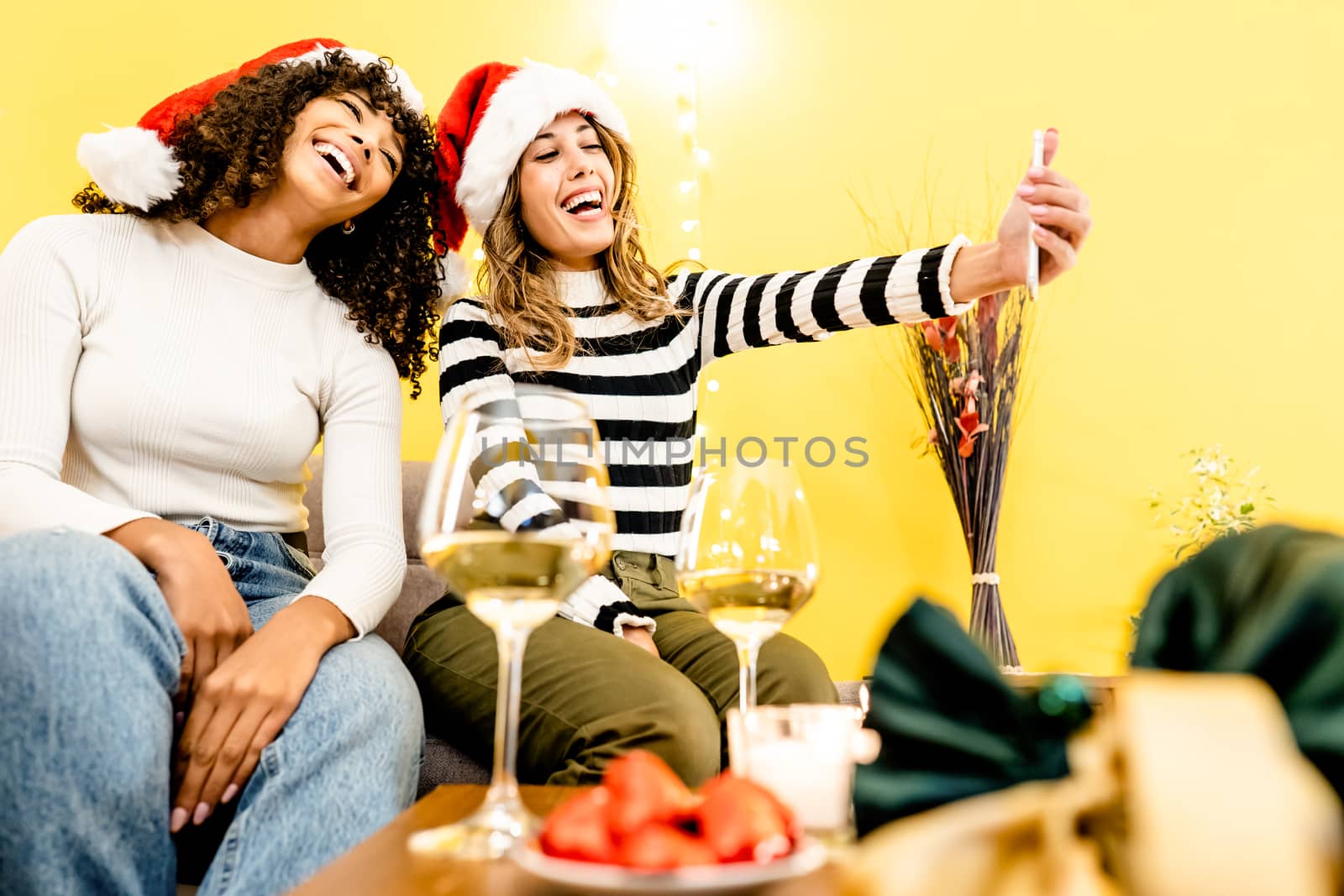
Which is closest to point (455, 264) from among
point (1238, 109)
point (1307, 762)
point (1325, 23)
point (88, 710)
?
point (88, 710)

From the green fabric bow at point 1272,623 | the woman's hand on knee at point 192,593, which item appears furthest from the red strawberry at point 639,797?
the woman's hand on knee at point 192,593

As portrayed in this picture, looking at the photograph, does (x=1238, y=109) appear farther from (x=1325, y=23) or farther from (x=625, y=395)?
(x=625, y=395)

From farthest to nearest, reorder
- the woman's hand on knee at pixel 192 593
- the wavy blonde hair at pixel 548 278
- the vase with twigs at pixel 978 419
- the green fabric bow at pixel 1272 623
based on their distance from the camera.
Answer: the vase with twigs at pixel 978 419
the wavy blonde hair at pixel 548 278
the woman's hand on knee at pixel 192 593
the green fabric bow at pixel 1272 623

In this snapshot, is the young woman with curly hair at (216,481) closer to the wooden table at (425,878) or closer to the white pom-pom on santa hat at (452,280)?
the white pom-pom on santa hat at (452,280)

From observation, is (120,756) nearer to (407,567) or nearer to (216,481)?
(216,481)

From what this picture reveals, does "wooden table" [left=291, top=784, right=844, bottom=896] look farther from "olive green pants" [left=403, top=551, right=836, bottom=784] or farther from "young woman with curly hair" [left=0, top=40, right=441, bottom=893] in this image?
"olive green pants" [left=403, top=551, right=836, bottom=784]

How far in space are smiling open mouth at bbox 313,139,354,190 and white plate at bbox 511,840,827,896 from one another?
43.2 inches

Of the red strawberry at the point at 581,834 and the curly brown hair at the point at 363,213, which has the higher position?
the curly brown hair at the point at 363,213

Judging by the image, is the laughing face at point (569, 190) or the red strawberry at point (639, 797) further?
the laughing face at point (569, 190)

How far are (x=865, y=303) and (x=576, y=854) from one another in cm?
106

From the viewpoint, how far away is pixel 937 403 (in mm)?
2168

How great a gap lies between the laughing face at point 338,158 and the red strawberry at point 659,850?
3.61 feet

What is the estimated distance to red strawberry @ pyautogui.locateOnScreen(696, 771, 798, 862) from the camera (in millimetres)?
475

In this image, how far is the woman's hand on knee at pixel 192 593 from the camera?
99 centimetres
